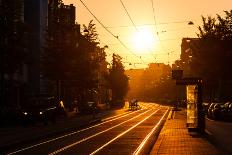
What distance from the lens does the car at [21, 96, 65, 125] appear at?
46.0m

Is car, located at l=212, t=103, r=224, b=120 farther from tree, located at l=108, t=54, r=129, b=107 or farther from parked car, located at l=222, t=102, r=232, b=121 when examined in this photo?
tree, located at l=108, t=54, r=129, b=107

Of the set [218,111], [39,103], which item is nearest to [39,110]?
[39,103]

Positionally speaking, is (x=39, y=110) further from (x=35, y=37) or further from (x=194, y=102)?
(x=35, y=37)

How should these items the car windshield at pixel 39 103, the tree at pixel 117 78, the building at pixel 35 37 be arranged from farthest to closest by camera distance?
the tree at pixel 117 78 → the building at pixel 35 37 → the car windshield at pixel 39 103

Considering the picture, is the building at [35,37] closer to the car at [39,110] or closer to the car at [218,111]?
the car at [39,110]

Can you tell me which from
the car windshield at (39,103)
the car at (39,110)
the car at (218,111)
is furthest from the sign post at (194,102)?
the car at (218,111)

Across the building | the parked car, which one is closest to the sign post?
the parked car

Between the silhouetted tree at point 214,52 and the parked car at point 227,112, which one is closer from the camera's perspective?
the parked car at point 227,112

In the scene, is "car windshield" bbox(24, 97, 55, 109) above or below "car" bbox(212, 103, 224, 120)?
above

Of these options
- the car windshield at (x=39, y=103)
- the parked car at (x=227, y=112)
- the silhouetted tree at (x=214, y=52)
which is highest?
the silhouetted tree at (x=214, y=52)

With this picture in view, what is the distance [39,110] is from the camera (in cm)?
4641

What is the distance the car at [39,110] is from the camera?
151ft

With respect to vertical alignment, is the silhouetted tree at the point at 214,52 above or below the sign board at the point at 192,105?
above

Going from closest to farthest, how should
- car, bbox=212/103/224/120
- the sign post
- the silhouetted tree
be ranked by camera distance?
the sign post, car, bbox=212/103/224/120, the silhouetted tree
